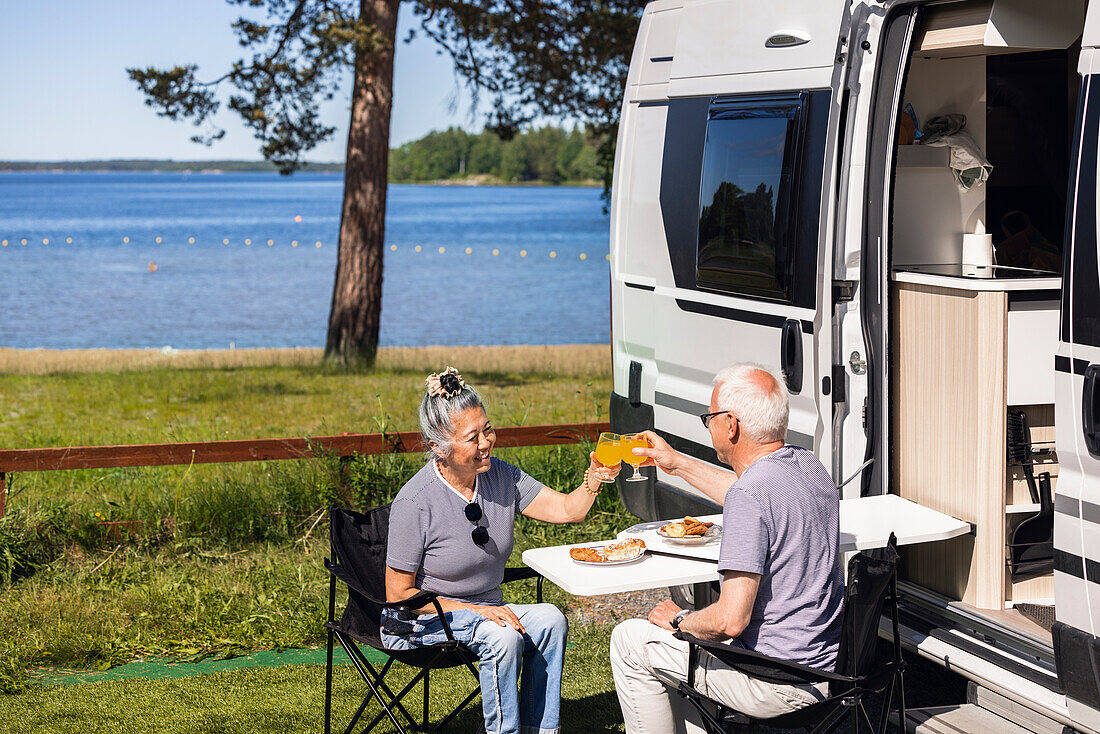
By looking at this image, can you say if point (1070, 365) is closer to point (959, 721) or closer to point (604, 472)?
point (959, 721)

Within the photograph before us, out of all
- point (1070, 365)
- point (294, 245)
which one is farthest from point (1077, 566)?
point (294, 245)

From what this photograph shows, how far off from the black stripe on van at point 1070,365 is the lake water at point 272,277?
77.7 feet

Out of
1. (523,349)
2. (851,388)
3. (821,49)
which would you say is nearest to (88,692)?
(851,388)

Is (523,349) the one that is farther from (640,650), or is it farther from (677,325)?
(640,650)

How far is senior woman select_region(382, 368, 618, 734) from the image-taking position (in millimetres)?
3199

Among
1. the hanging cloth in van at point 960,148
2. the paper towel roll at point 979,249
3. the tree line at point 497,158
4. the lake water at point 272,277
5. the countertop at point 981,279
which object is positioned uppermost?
the tree line at point 497,158

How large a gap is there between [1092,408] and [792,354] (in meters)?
1.25

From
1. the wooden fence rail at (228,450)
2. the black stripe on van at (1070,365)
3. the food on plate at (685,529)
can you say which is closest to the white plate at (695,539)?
the food on plate at (685,529)

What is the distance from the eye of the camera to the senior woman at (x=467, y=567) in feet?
10.5

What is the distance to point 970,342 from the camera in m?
3.54

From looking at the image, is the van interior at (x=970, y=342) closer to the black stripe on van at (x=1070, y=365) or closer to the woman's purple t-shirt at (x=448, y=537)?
the black stripe on van at (x=1070, y=365)

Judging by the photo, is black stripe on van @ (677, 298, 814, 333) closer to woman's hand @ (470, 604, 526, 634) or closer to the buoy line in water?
woman's hand @ (470, 604, 526, 634)

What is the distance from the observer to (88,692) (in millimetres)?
4145

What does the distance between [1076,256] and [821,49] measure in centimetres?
126
